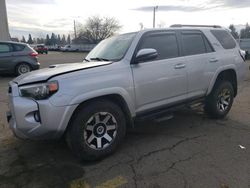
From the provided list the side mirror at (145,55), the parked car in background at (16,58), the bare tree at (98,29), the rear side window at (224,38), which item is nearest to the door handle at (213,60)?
the rear side window at (224,38)

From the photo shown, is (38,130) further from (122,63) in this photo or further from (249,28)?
(249,28)

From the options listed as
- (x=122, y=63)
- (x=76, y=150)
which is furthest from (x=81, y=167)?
(x=122, y=63)

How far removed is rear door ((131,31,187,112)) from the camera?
419 cm

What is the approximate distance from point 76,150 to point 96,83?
0.92 meters

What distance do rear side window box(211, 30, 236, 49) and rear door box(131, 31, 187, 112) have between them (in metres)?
1.28

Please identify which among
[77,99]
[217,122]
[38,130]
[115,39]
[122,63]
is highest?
[115,39]

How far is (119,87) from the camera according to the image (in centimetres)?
389

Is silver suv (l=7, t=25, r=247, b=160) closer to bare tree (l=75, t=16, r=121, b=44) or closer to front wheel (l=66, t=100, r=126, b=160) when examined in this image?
front wheel (l=66, t=100, r=126, b=160)

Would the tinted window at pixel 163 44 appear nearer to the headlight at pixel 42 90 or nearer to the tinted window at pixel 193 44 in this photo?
the tinted window at pixel 193 44

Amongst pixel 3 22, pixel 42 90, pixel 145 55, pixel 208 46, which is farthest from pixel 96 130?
pixel 3 22

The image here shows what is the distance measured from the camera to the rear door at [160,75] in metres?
4.19

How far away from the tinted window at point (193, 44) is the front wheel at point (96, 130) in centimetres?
189

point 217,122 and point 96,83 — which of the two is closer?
point 96,83

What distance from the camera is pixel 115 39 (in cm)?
494
